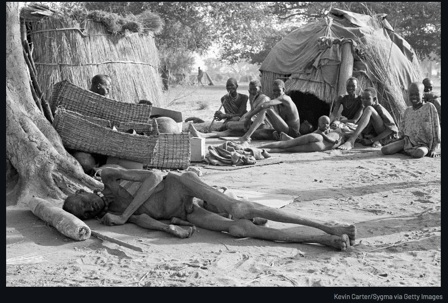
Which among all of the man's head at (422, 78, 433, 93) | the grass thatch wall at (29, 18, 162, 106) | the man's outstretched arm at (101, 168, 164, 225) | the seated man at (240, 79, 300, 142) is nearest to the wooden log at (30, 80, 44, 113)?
the man's outstretched arm at (101, 168, 164, 225)

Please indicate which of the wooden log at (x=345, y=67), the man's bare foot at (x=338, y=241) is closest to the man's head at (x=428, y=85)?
the wooden log at (x=345, y=67)

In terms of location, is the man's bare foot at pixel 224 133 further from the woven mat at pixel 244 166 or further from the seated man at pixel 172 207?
the seated man at pixel 172 207

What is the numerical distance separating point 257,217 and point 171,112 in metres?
3.74

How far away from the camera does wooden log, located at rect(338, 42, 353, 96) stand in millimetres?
10430

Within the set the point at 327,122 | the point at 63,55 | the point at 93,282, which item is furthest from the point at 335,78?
the point at 93,282

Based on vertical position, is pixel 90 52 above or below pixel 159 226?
above

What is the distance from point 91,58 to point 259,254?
21.1 feet

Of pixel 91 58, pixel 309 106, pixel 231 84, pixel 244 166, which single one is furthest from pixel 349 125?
pixel 91 58

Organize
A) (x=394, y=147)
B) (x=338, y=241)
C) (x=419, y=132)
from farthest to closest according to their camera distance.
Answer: (x=394, y=147) < (x=419, y=132) < (x=338, y=241)

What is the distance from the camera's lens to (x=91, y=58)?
911 centimetres

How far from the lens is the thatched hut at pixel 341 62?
416 inches

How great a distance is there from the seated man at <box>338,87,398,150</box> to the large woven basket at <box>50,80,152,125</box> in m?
3.65

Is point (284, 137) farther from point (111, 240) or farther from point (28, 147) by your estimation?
point (111, 240)

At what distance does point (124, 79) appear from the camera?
9.58m
